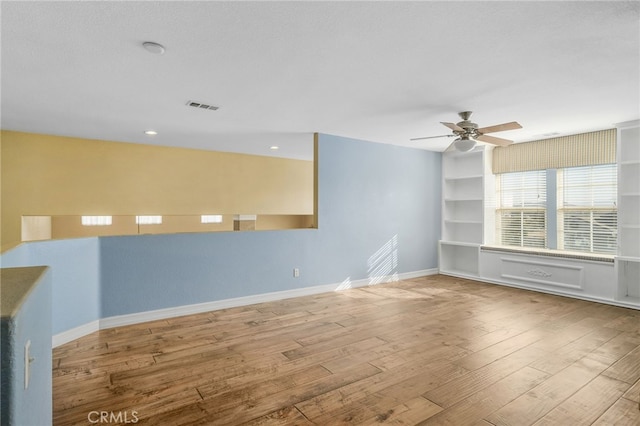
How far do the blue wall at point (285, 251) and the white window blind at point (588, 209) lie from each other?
6.82 ft

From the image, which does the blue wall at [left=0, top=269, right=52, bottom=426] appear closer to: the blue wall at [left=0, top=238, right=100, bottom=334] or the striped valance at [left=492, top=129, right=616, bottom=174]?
the blue wall at [left=0, top=238, right=100, bottom=334]

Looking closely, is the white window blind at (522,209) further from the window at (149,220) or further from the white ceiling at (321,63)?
the window at (149,220)

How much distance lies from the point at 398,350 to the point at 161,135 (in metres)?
4.77

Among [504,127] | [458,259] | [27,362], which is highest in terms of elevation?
[504,127]

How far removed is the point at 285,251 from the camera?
4906mm

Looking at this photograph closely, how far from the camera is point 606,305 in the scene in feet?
15.0

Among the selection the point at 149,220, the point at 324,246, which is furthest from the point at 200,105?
the point at 149,220

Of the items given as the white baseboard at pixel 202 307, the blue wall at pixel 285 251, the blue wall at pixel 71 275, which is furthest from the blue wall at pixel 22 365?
the white baseboard at pixel 202 307

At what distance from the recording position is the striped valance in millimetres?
4883

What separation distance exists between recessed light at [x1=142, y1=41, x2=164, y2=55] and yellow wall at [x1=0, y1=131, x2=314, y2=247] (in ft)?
13.8

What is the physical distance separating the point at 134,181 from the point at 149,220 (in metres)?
0.94

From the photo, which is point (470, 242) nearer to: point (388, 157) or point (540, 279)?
point (540, 279)

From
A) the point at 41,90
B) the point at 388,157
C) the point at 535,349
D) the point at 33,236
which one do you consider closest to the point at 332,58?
the point at 41,90

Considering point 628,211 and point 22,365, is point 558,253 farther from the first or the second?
point 22,365
